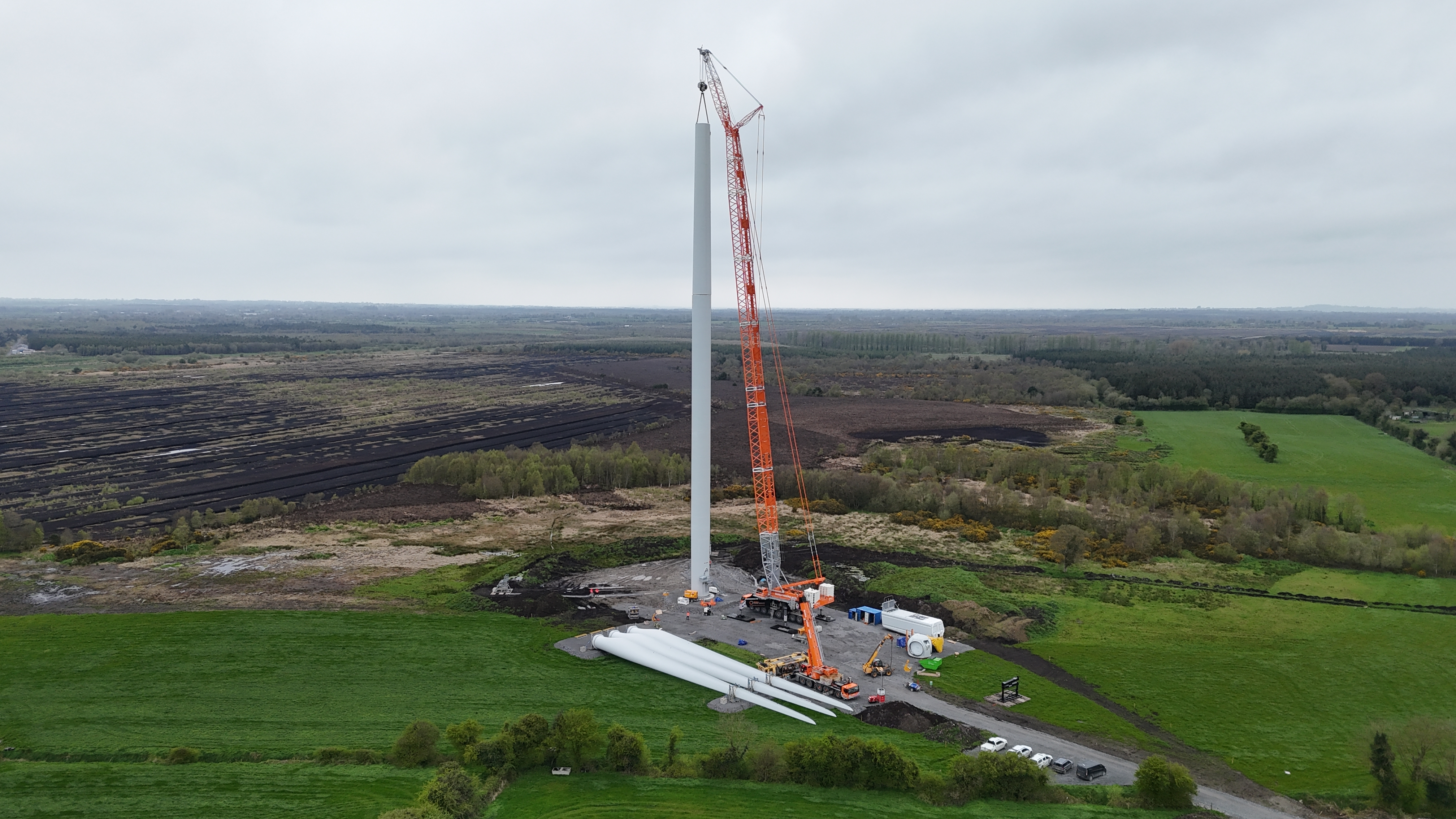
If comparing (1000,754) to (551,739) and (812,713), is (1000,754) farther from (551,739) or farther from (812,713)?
(551,739)

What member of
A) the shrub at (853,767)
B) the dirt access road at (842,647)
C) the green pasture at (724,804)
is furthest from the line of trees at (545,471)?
the shrub at (853,767)

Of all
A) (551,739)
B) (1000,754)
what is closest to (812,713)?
(1000,754)

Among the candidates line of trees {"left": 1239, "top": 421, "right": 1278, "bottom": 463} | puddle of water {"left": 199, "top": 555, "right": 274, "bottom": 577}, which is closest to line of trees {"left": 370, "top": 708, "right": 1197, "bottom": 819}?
puddle of water {"left": 199, "top": 555, "right": 274, "bottom": 577}

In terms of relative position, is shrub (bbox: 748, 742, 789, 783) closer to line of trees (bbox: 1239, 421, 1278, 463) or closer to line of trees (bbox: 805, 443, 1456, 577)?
line of trees (bbox: 805, 443, 1456, 577)

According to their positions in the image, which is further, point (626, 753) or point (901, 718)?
point (901, 718)

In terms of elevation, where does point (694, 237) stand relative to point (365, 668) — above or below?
above

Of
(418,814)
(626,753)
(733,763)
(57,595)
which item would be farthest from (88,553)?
(733,763)

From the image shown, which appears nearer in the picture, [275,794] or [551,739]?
[275,794]

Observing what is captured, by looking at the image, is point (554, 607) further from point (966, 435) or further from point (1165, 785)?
point (966, 435)
